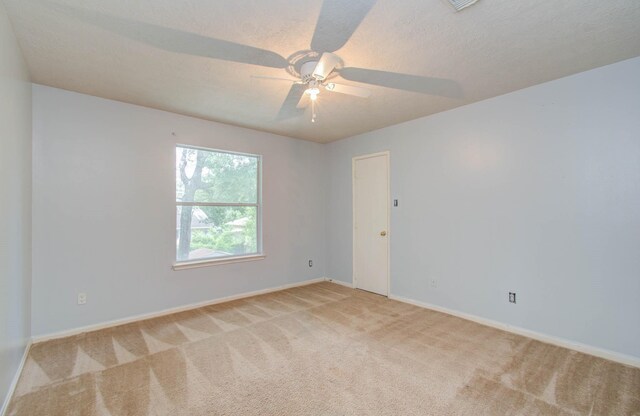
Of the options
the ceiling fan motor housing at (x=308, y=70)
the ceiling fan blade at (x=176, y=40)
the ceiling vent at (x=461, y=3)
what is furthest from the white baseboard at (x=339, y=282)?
the ceiling vent at (x=461, y=3)

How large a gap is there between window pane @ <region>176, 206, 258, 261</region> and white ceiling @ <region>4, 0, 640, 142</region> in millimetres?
1518

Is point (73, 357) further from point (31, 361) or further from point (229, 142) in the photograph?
point (229, 142)

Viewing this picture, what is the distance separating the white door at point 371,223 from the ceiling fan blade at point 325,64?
7.74 ft

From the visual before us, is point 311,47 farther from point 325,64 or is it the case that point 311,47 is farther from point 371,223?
point 371,223

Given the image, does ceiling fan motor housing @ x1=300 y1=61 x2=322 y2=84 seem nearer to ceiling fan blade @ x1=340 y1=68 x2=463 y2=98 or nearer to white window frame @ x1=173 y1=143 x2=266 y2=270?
ceiling fan blade @ x1=340 y1=68 x2=463 y2=98

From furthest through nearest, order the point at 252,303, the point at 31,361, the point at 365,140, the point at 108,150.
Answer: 1. the point at 365,140
2. the point at 252,303
3. the point at 108,150
4. the point at 31,361

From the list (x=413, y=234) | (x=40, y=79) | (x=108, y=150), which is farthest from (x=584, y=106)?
(x=40, y=79)

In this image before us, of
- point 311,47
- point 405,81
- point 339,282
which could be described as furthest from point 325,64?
point 339,282

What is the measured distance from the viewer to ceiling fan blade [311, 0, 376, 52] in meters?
1.77

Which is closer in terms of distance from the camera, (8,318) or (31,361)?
(8,318)

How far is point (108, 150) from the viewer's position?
10.7ft

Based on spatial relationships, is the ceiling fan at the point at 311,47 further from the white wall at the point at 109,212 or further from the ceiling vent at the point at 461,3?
the white wall at the point at 109,212

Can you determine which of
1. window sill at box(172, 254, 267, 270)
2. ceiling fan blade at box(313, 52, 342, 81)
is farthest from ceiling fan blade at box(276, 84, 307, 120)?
window sill at box(172, 254, 267, 270)

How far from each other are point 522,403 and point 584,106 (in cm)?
257
